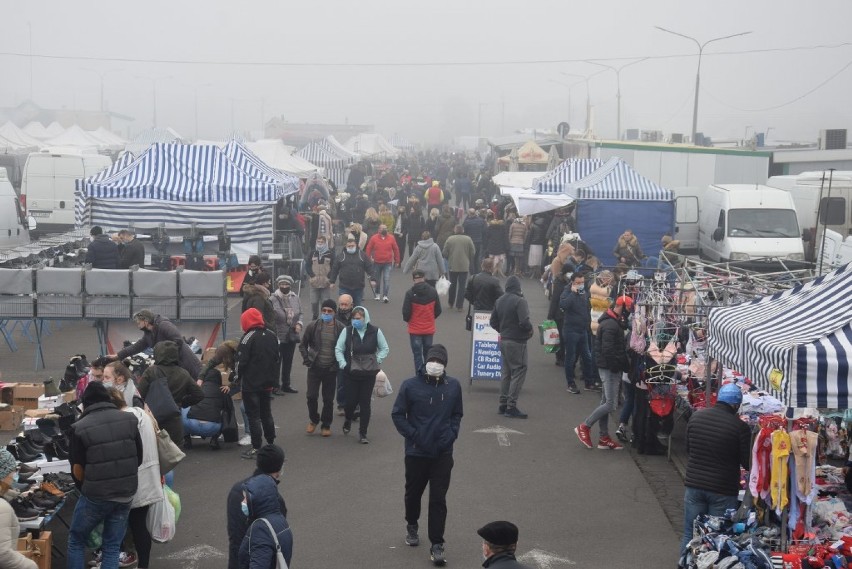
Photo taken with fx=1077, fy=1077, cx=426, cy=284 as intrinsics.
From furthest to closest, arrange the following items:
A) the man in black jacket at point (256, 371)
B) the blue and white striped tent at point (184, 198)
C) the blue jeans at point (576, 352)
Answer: the blue and white striped tent at point (184, 198) < the blue jeans at point (576, 352) < the man in black jacket at point (256, 371)

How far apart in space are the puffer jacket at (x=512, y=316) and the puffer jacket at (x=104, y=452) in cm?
633

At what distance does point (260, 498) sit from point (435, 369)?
250 cm

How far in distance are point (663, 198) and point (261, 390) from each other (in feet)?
52.7

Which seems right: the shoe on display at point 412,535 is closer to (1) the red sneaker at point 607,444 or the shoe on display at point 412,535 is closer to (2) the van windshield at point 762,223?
(1) the red sneaker at point 607,444

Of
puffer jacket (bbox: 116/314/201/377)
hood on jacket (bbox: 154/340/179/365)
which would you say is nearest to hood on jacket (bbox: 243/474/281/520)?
hood on jacket (bbox: 154/340/179/365)

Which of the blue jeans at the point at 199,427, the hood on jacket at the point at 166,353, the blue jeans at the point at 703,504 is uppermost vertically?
the hood on jacket at the point at 166,353

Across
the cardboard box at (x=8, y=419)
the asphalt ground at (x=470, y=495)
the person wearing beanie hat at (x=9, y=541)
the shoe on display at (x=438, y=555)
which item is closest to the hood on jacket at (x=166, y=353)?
the asphalt ground at (x=470, y=495)

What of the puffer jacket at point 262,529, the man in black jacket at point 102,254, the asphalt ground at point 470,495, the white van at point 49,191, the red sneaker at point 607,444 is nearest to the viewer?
the puffer jacket at point 262,529

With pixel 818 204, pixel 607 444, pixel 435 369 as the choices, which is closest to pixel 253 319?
pixel 435 369

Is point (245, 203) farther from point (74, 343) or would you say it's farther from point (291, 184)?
point (74, 343)

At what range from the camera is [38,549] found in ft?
24.5

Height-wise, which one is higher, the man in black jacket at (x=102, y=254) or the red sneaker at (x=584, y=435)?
the man in black jacket at (x=102, y=254)

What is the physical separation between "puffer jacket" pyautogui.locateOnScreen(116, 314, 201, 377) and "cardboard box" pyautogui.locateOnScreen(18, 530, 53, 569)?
3.69 metres

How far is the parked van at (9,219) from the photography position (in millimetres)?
25922
